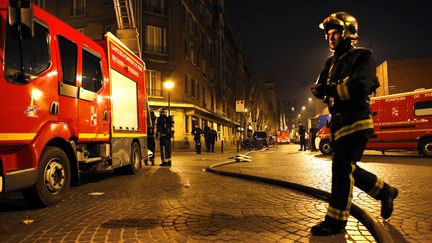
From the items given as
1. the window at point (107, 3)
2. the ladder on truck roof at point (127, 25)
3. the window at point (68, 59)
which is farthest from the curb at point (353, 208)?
the window at point (107, 3)

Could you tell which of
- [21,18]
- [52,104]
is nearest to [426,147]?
[52,104]

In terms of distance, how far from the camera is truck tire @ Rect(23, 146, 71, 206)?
4918 mm

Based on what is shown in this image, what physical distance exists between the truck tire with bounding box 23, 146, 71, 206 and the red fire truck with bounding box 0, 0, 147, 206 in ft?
0.04

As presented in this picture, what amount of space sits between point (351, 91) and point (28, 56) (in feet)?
13.3

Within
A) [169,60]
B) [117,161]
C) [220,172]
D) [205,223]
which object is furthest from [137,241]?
[169,60]

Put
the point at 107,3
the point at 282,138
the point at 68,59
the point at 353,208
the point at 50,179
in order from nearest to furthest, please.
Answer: the point at 353,208 < the point at 50,179 < the point at 68,59 < the point at 107,3 < the point at 282,138

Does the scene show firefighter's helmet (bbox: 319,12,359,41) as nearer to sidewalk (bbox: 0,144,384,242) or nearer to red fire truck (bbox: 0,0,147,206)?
sidewalk (bbox: 0,144,384,242)

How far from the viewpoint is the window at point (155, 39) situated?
2834cm

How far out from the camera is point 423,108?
46.3ft

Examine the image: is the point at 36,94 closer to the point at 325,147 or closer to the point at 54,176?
the point at 54,176

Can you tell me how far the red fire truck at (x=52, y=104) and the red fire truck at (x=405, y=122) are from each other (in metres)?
11.1

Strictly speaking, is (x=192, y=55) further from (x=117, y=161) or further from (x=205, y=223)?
(x=205, y=223)

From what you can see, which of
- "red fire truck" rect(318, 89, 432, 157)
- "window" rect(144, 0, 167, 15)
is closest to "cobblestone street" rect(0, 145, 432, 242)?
"red fire truck" rect(318, 89, 432, 157)

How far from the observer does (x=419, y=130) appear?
14070 millimetres
